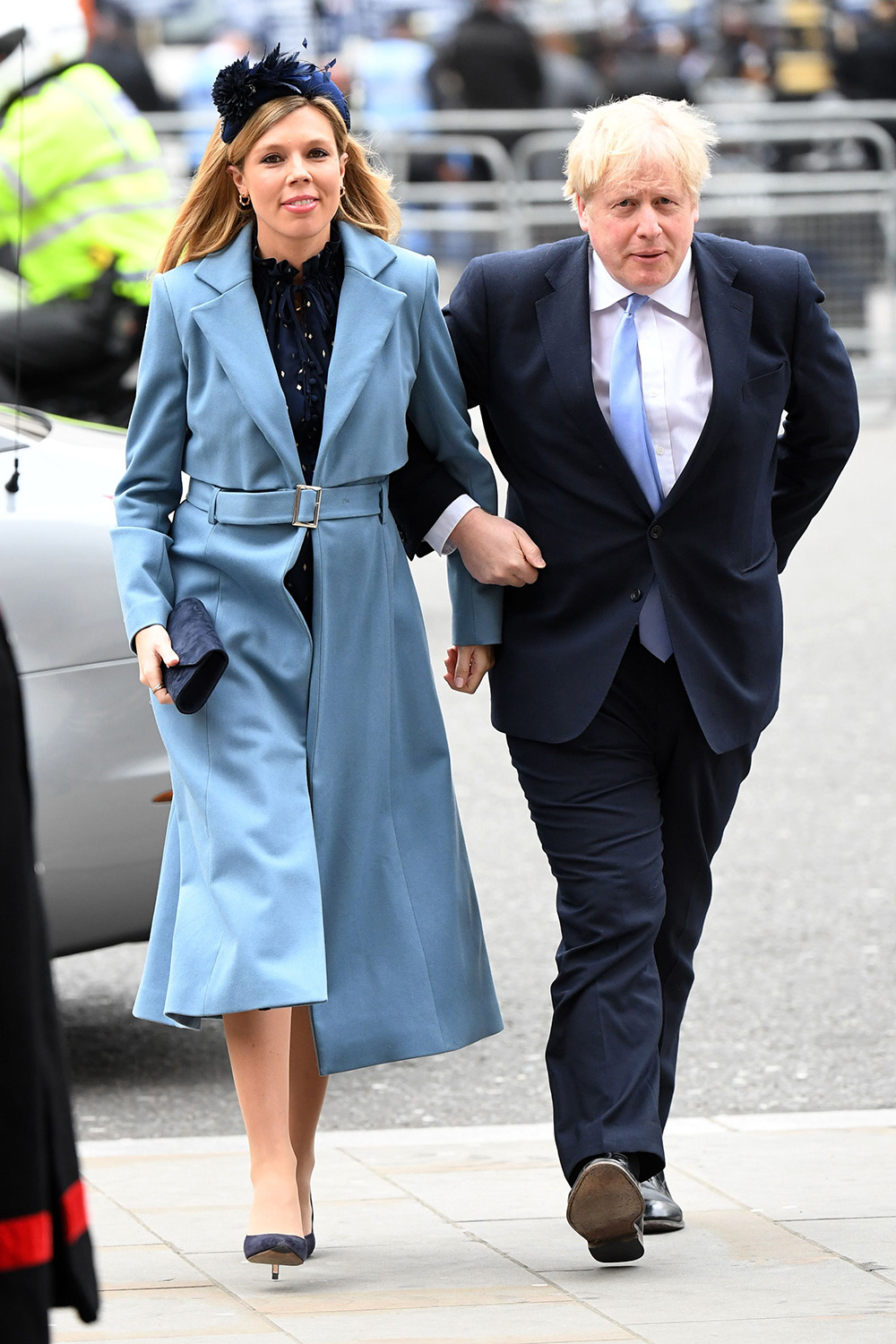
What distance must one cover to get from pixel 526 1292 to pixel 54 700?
1.70 m

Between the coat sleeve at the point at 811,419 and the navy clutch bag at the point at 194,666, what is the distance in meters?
1.06

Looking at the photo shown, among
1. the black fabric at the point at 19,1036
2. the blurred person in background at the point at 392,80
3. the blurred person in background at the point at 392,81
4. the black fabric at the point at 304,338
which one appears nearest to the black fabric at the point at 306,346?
the black fabric at the point at 304,338

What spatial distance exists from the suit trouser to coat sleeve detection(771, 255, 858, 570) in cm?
43

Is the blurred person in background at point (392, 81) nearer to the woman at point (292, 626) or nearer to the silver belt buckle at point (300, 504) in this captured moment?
the woman at point (292, 626)

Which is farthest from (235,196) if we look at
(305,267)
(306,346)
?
(306,346)

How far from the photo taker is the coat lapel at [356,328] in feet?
12.9

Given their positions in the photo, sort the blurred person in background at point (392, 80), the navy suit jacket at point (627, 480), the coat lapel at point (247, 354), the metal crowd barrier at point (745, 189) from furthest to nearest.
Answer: the blurred person in background at point (392, 80), the metal crowd barrier at point (745, 189), the navy suit jacket at point (627, 480), the coat lapel at point (247, 354)

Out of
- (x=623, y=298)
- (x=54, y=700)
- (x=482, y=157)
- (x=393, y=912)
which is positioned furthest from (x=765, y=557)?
(x=482, y=157)

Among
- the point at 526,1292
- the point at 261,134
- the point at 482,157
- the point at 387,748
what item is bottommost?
the point at 526,1292

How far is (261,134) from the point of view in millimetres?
3936

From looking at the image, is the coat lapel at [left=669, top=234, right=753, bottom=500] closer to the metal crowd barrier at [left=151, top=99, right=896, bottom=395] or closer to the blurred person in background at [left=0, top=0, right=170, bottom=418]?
the blurred person in background at [left=0, top=0, right=170, bottom=418]

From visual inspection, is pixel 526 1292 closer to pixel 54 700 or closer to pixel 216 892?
pixel 216 892

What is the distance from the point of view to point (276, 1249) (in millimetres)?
3809

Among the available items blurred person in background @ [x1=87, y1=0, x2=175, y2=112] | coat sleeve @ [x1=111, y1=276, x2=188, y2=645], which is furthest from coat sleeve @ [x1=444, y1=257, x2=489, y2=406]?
blurred person in background @ [x1=87, y1=0, x2=175, y2=112]
